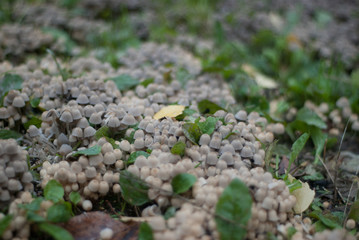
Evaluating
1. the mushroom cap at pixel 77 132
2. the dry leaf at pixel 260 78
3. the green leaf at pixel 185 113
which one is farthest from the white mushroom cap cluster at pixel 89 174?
the dry leaf at pixel 260 78

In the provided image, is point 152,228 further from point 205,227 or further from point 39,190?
point 39,190

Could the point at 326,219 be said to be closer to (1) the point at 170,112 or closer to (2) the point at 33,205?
(1) the point at 170,112

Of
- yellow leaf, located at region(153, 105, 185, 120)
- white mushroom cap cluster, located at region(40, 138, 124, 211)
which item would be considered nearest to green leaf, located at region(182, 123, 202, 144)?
yellow leaf, located at region(153, 105, 185, 120)

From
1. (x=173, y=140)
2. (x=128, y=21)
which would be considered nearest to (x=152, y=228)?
(x=173, y=140)

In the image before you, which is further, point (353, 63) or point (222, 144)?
point (353, 63)

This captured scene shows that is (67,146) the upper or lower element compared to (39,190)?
upper

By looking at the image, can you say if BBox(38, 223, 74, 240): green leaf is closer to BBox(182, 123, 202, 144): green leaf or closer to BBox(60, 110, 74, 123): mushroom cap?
BBox(60, 110, 74, 123): mushroom cap
